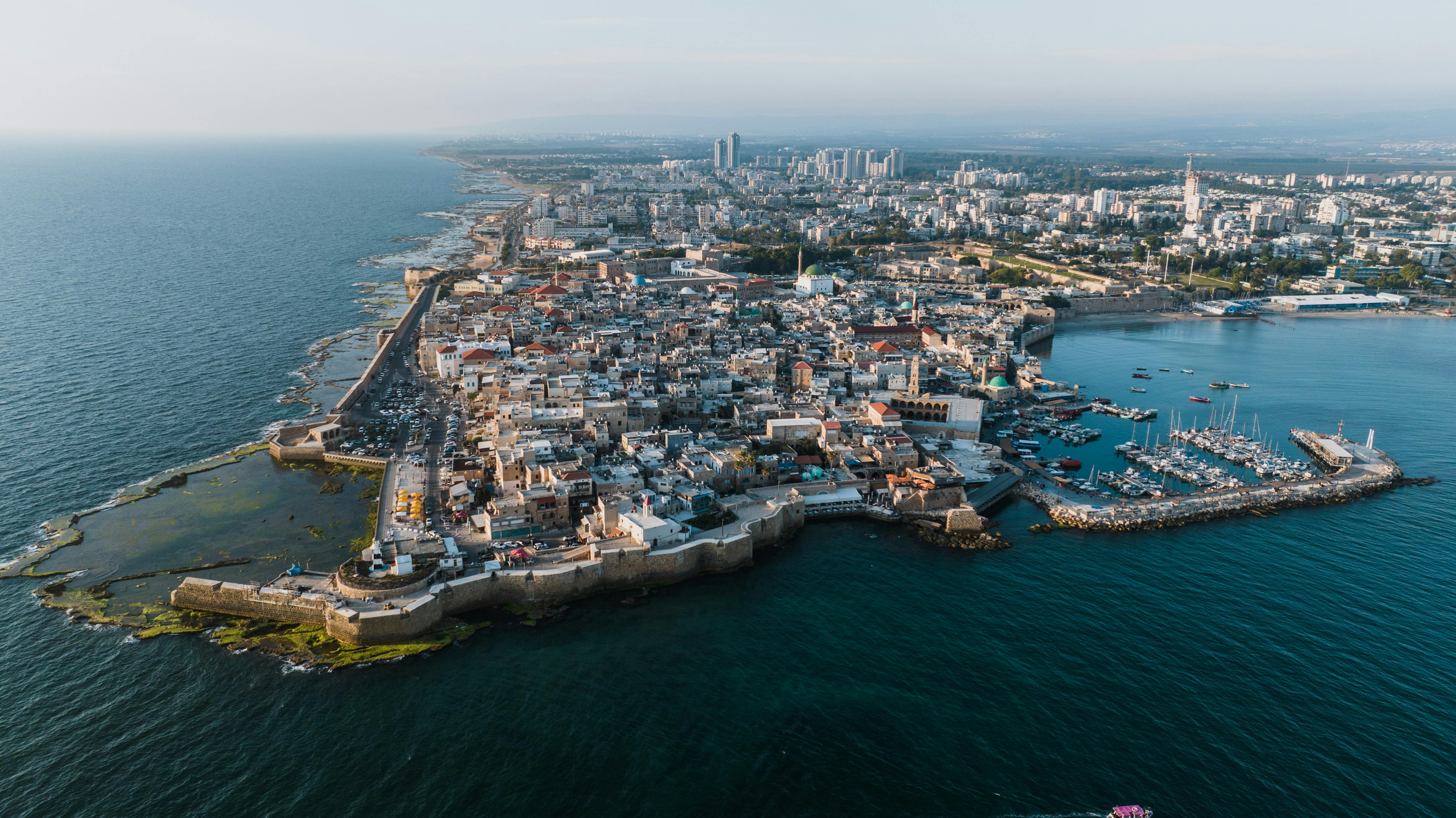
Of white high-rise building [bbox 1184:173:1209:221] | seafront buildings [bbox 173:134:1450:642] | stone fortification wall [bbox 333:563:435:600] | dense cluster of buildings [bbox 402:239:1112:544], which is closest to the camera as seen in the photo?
stone fortification wall [bbox 333:563:435:600]

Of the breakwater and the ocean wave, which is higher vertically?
the ocean wave

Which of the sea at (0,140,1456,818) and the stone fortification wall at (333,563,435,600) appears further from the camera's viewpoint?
the stone fortification wall at (333,563,435,600)

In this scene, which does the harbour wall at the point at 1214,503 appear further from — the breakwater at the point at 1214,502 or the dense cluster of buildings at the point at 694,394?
the dense cluster of buildings at the point at 694,394

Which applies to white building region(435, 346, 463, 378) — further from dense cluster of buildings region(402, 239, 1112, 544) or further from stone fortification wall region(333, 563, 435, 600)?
stone fortification wall region(333, 563, 435, 600)

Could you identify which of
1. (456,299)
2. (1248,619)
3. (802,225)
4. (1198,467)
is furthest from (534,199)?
(1248,619)

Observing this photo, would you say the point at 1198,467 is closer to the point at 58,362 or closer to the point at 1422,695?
the point at 1422,695

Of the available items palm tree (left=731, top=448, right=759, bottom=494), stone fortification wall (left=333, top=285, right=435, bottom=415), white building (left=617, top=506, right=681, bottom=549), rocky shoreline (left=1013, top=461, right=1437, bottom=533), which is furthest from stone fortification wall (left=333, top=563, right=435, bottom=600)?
rocky shoreline (left=1013, top=461, right=1437, bottom=533)

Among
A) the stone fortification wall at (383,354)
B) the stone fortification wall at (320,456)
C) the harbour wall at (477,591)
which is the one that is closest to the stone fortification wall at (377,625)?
the harbour wall at (477,591)
